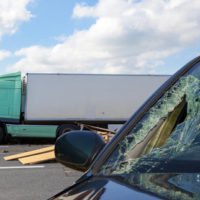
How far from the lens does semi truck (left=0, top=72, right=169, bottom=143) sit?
21.2 metres

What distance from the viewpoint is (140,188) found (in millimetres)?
2018

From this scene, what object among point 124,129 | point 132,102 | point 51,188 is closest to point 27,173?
point 51,188

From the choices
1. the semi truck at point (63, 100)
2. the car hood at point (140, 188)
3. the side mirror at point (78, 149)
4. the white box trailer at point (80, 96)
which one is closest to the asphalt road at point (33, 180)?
the side mirror at point (78, 149)

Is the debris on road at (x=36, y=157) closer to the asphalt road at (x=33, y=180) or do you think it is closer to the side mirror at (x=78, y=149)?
the asphalt road at (x=33, y=180)

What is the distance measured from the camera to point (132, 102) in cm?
2248

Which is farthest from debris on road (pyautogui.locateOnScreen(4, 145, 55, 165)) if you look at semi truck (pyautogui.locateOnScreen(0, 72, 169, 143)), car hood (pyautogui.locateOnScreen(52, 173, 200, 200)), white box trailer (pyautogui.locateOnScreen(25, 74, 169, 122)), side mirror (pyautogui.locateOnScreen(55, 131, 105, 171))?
car hood (pyautogui.locateOnScreen(52, 173, 200, 200))

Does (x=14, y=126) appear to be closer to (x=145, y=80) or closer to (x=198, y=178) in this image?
(x=145, y=80)

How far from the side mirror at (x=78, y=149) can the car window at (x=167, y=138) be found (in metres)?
0.22

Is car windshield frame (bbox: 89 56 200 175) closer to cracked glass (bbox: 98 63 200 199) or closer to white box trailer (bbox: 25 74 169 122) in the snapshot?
cracked glass (bbox: 98 63 200 199)

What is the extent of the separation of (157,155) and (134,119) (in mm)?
350

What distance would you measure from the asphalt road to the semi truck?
26.2 feet

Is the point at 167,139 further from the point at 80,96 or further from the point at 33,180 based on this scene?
the point at 80,96

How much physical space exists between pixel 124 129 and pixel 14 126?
62.4ft

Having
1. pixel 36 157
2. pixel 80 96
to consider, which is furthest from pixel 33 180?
pixel 80 96
